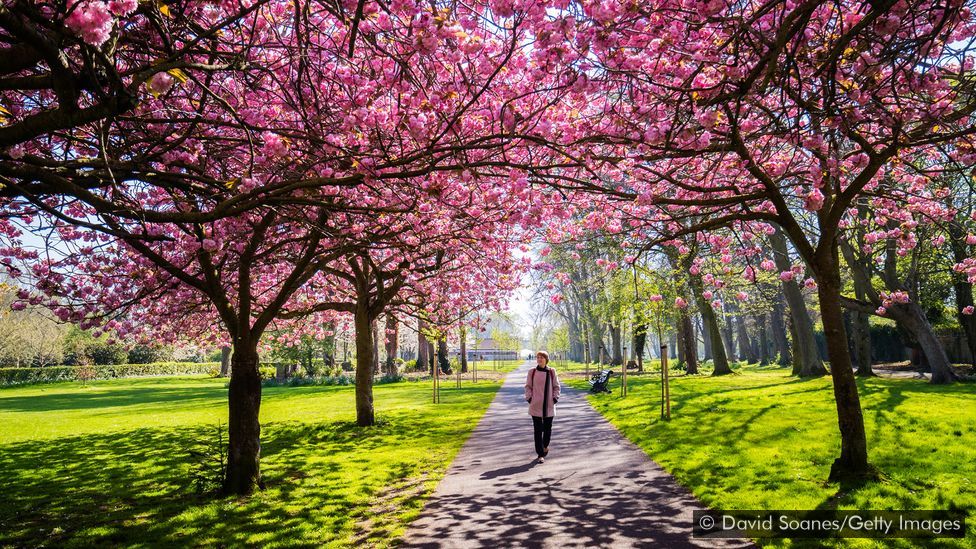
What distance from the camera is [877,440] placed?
28.2 feet

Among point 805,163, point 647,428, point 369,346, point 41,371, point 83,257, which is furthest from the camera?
point 41,371

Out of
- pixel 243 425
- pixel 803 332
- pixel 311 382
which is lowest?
pixel 311 382

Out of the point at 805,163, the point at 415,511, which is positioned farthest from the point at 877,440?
the point at 415,511

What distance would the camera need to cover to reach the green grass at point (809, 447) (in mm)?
5766

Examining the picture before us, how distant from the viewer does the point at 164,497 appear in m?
7.37

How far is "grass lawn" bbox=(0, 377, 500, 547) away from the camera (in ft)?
18.9

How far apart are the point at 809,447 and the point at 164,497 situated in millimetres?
9629

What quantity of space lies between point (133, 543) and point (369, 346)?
7657 mm

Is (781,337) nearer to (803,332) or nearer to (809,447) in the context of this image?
(803,332)

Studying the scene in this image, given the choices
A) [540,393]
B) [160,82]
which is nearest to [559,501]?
[540,393]

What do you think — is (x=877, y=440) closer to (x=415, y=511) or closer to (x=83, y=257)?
(x=415, y=511)

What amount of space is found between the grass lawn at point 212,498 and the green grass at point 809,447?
372 cm

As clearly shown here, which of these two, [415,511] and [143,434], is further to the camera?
[143,434]

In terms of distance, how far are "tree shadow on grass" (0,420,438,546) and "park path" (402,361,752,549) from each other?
3.63 ft
